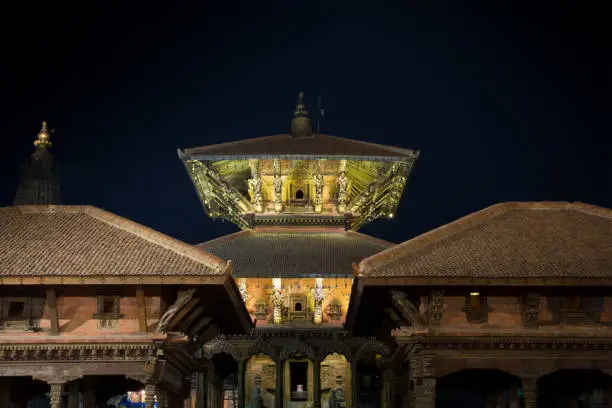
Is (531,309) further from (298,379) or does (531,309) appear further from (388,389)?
(298,379)

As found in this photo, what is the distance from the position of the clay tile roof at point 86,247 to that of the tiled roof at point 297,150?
49.1ft

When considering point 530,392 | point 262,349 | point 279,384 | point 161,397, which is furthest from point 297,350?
point 530,392

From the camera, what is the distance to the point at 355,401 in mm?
33844

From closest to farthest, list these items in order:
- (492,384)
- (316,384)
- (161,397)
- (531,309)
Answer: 1. (531,309)
2. (161,397)
3. (492,384)
4. (316,384)

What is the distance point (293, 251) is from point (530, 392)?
17.1m

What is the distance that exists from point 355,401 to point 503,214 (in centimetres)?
1093

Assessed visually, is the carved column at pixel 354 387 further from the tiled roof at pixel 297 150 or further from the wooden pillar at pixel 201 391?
the tiled roof at pixel 297 150

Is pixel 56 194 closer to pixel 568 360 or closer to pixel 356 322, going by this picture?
pixel 356 322

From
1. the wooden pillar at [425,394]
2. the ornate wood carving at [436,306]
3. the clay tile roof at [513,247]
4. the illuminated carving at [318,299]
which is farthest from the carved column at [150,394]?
the illuminated carving at [318,299]

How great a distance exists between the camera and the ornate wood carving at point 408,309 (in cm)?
2308

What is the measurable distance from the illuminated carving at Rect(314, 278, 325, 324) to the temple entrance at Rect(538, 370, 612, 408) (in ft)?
32.0

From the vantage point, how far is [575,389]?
29.2 meters

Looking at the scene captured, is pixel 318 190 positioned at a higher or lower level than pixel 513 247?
higher

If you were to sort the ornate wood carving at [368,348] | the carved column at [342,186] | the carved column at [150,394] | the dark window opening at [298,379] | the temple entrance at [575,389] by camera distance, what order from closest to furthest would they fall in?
the carved column at [150,394]
the temple entrance at [575,389]
the ornate wood carving at [368,348]
the dark window opening at [298,379]
the carved column at [342,186]
